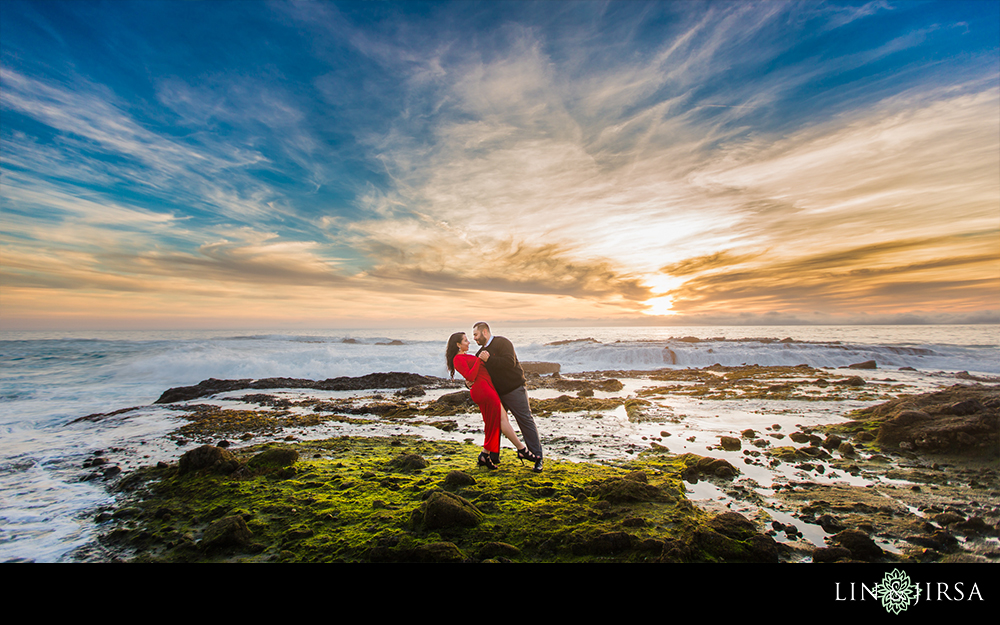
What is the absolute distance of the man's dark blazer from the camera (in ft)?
20.1

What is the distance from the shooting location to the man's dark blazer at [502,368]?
6.13m

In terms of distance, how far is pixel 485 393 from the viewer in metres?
6.05

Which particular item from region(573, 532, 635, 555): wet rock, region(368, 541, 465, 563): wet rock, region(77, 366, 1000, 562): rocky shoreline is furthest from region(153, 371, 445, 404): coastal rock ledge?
region(573, 532, 635, 555): wet rock

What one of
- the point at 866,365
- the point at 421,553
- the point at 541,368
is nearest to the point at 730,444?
the point at 421,553

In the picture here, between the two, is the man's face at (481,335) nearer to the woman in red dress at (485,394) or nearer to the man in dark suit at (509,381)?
the man in dark suit at (509,381)

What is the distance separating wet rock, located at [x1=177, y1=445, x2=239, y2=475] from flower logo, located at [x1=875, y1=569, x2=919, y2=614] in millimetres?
7845

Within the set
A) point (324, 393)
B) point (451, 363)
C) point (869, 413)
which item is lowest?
point (324, 393)

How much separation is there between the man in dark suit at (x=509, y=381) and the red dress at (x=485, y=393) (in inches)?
5.3

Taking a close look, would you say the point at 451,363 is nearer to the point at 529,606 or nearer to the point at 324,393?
the point at 529,606

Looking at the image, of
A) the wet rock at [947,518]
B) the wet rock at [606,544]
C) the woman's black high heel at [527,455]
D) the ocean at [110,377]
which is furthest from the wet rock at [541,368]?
the wet rock at [606,544]

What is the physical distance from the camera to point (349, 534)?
4.07 metres

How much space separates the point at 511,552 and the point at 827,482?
5.15 meters

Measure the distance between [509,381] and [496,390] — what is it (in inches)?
10.6

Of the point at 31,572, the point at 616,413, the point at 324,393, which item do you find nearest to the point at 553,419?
the point at 616,413
